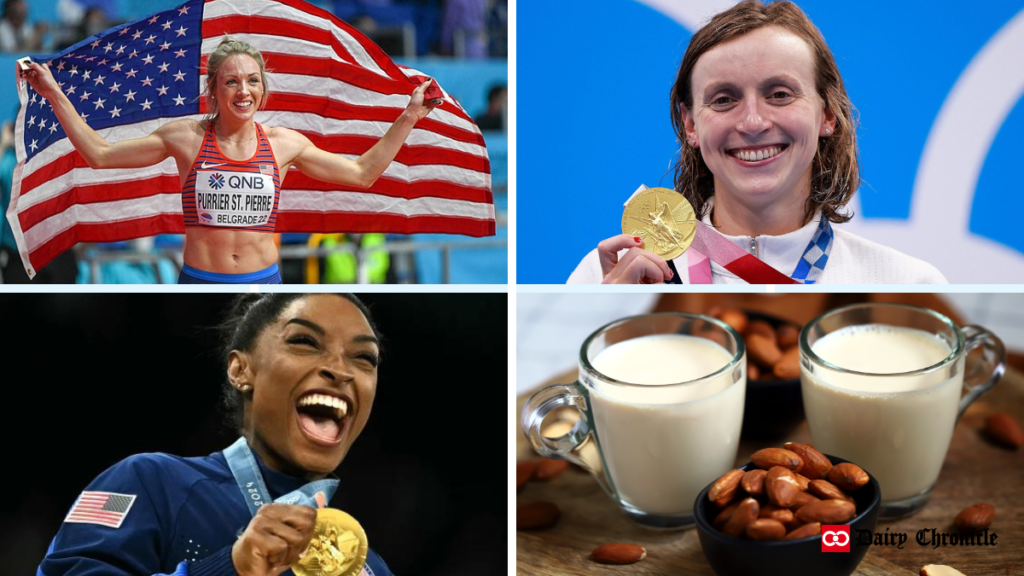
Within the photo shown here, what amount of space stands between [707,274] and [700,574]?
35 cm

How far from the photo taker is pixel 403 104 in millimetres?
1102

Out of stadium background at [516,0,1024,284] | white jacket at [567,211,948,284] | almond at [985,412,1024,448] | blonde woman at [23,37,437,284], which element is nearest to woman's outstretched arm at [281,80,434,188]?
blonde woman at [23,37,437,284]

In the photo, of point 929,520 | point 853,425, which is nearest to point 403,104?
point 853,425

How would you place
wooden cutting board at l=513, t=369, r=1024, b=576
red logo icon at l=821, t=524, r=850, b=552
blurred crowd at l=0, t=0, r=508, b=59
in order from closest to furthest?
red logo icon at l=821, t=524, r=850, b=552
wooden cutting board at l=513, t=369, r=1024, b=576
blurred crowd at l=0, t=0, r=508, b=59

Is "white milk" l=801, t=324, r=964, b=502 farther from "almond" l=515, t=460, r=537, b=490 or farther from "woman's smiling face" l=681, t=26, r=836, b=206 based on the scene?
"almond" l=515, t=460, r=537, b=490

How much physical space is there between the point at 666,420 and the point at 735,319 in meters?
0.26

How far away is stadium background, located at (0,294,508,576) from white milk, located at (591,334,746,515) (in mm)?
158

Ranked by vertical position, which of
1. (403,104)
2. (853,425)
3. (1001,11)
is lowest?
(853,425)

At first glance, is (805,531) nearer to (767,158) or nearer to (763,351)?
(763,351)

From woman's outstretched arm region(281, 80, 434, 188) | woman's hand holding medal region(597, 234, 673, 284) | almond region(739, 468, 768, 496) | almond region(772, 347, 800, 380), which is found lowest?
almond region(739, 468, 768, 496)

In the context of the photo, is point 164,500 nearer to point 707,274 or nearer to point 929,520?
point 707,274

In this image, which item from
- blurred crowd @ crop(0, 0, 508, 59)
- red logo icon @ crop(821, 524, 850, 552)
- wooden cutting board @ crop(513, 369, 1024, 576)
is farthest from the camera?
blurred crowd @ crop(0, 0, 508, 59)

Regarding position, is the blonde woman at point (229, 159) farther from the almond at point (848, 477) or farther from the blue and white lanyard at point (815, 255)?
the almond at point (848, 477)

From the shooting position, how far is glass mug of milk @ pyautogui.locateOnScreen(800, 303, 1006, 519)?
3.32 feet
